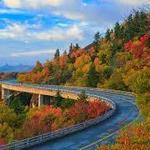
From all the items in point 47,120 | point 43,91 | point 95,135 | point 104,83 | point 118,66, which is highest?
point 118,66

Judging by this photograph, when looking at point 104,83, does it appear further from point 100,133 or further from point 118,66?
point 100,133

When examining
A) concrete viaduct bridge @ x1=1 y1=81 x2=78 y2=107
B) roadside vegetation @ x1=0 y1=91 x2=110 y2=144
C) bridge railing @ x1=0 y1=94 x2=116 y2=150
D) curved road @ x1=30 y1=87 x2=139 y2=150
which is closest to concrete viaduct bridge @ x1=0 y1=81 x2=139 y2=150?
curved road @ x1=30 y1=87 x2=139 y2=150

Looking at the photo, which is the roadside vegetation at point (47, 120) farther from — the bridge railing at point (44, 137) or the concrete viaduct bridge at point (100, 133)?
the bridge railing at point (44, 137)

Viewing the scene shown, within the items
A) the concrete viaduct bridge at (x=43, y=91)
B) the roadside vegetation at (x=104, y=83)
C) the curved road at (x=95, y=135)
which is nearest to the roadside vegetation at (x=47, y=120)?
the roadside vegetation at (x=104, y=83)

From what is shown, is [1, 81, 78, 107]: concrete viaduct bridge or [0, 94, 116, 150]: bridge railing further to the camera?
[1, 81, 78, 107]: concrete viaduct bridge

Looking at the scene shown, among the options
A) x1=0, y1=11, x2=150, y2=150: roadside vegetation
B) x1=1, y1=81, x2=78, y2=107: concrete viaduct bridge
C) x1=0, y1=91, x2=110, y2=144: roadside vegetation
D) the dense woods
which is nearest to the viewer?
x1=0, y1=11, x2=150, y2=150: roadside vegetation

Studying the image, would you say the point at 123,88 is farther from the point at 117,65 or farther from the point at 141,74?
the point at 141,74

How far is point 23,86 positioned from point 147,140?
140 m

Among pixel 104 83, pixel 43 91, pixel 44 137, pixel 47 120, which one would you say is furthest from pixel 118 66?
pixel 44 137

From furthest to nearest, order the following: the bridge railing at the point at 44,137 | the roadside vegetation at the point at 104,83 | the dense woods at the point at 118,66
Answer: the dense woods at the point at 118,66 → the roadside vegetation at the point at 104,83 → the bridge railing at the point at 44,137

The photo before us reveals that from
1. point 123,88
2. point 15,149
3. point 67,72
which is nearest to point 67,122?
point 15,149

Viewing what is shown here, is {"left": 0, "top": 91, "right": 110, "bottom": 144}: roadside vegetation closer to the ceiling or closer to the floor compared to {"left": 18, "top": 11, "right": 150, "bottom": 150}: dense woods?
closer to the floor

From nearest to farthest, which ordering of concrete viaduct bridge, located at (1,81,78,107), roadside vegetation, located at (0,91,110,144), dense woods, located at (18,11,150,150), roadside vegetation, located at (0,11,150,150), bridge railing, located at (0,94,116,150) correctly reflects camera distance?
bridge railing, located at (0,94,116,150) → roadside vegetation, located at (0,11,150,150) → dense woods, located at (18,11,150,150) → roadside vegetation, located at (0,91,110,144) → concrete viaduct bridge, located at (1,81,78,107)

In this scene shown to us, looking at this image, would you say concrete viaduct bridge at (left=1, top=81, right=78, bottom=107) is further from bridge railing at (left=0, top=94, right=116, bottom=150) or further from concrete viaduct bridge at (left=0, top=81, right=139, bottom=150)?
bridge railing at (left=0, top=94, right=116, bottom=150)
